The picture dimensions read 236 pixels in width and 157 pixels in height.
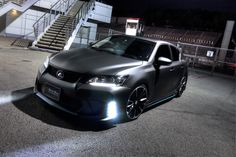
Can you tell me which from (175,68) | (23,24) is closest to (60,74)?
(175,68)

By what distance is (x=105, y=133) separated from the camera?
3887mm

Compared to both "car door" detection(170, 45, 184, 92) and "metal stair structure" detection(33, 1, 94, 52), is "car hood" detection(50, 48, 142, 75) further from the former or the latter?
"metal stair structure" detection(33, 1, 94, 52)

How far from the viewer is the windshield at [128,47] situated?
4.96m

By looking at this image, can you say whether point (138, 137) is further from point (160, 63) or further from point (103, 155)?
point (160, 63)

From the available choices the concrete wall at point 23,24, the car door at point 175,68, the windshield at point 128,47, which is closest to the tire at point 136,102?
the windshield at point 128,47

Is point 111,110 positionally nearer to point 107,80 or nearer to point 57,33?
point 107,80

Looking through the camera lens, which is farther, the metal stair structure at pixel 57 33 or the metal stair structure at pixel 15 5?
the metal stair structure at pixel 15 5

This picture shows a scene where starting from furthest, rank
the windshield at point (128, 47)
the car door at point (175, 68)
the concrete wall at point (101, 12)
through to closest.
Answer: the concrete wall at point (101, 12) < the car door at point (175, 68) < the windshield at point (128, 47)

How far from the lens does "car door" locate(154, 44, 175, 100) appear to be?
16.6ft

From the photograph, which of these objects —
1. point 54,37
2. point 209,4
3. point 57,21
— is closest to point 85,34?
point 57,21

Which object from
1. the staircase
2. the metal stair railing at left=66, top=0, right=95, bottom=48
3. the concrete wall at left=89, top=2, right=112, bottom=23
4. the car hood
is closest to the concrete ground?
the car hood

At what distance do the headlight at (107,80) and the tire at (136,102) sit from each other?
37 cm

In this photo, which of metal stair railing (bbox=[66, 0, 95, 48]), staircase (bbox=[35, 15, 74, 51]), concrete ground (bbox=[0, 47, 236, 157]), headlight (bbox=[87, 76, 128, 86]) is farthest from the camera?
metal stair railing (bbox=[66, 0, 95, 48])

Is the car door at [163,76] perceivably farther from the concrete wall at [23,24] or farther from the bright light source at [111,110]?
the concrete wall at [23,24]
